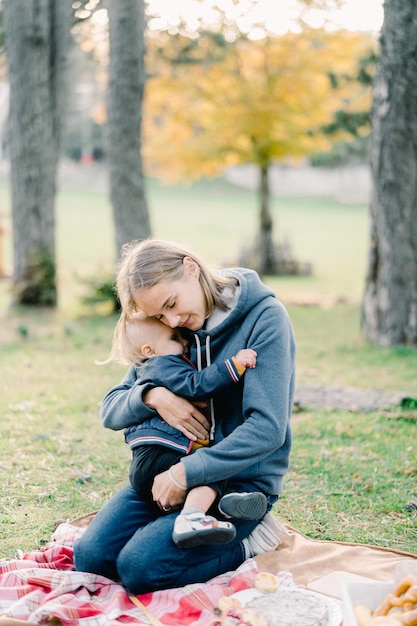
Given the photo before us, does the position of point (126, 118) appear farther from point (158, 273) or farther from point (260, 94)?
point (158, 273)

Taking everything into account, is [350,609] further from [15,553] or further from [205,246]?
[205,246]

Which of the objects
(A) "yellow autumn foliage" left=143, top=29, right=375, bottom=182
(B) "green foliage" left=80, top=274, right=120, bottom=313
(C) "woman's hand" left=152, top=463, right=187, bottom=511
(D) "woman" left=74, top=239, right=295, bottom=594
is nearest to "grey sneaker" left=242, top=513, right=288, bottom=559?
(D) "woman" left=74, top=239, right=295, bottom=594

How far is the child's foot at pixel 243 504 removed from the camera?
9.46 ft

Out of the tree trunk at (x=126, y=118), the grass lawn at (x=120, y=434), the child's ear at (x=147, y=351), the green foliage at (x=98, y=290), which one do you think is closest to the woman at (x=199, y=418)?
the child's ear at (x=147, y=351)

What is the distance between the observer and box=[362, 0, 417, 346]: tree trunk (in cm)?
768

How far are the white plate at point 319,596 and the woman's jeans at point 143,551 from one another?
0.20 m

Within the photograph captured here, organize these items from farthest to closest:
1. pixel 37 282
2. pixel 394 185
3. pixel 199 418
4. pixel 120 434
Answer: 1. pixel 37 282
2. pixel 394 185
3. pixel 120 434
4. pixel 199 418

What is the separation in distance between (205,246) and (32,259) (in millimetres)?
14491

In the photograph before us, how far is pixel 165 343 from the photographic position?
3262 millimetres

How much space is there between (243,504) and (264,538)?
0.51 m

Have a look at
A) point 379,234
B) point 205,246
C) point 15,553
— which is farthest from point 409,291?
point 205,246

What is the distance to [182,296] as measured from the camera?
3.11 metres

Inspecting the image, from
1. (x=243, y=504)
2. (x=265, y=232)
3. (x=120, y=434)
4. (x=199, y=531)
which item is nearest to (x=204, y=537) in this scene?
(x=199, y=531)

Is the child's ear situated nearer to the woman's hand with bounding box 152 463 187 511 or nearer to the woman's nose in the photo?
the woman's nose
